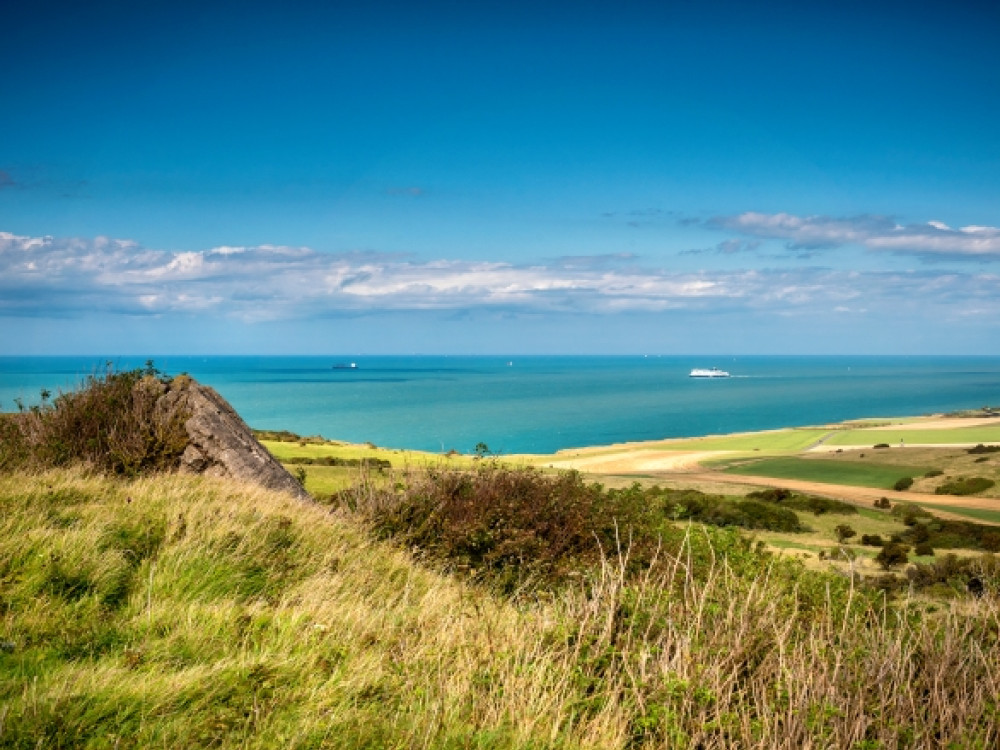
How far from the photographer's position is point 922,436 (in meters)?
80.2

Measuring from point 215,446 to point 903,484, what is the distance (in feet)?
143

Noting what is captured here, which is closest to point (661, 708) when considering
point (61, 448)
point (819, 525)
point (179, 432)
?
point (179, 432)

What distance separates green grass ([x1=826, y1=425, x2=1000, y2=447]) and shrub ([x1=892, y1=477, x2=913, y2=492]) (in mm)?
31045

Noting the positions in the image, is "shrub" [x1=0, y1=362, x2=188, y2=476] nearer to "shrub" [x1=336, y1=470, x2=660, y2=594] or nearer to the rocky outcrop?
the rocky outcrop

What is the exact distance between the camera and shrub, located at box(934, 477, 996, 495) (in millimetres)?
40719

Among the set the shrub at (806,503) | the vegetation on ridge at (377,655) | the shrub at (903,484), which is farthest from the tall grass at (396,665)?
the shrub at (903,484)

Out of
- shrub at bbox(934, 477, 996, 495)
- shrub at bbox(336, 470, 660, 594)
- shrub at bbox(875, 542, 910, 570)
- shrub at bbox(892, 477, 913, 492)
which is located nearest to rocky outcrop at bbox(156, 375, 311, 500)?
shrub at bbox(336, 470, 660, 594)

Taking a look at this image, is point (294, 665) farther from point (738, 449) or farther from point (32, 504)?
point (738, 449)

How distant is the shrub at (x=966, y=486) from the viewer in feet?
134

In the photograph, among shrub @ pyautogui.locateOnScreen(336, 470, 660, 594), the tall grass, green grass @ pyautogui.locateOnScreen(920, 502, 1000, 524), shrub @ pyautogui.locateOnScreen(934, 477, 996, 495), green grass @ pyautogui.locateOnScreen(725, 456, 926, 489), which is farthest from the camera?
green grass @ pyautogui.locateOnScreen(725, 456, 926, 489)

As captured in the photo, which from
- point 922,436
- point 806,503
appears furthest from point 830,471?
point 922,436

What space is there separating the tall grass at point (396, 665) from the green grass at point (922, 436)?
252ft

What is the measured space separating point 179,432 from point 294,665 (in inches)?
349

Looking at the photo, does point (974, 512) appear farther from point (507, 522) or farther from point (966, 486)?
point (507, 522)
